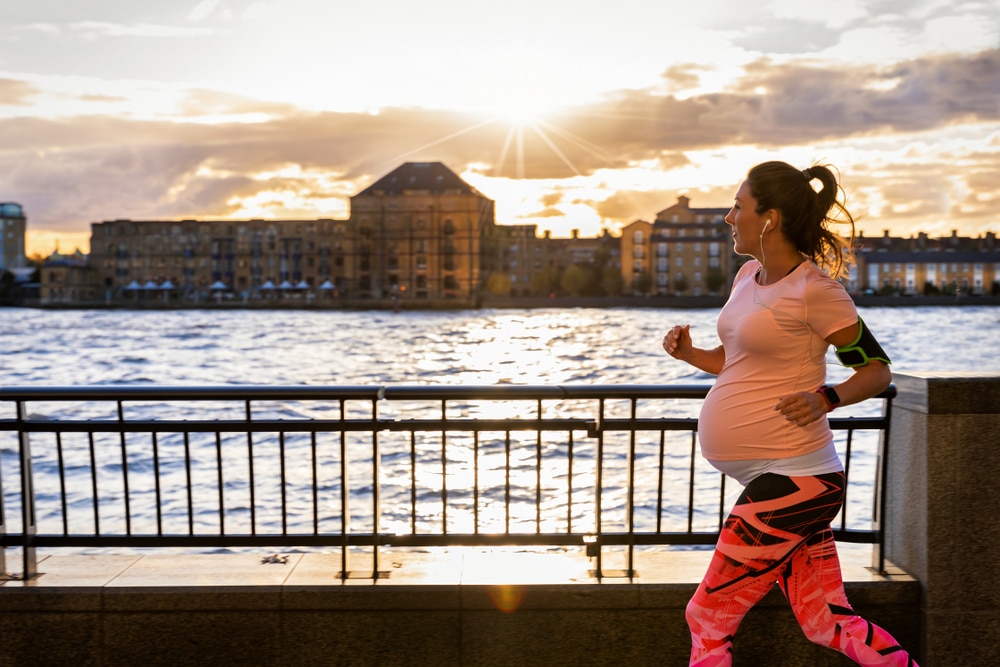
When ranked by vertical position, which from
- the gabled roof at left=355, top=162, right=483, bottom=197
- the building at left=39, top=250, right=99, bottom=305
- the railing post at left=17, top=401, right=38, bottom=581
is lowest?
the building at left=39, top=250, right=99, bottom=305

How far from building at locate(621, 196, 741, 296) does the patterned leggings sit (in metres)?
129

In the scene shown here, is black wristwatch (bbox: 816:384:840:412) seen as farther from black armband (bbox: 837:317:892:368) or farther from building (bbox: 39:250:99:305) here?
building (bbox: 39:250:99:305)

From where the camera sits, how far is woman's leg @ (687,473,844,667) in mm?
2707

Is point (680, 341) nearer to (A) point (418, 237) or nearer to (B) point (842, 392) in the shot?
(B) point (842, 392)

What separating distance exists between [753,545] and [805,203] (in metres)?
Answer: 1.03

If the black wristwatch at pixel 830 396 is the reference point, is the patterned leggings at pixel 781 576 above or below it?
below

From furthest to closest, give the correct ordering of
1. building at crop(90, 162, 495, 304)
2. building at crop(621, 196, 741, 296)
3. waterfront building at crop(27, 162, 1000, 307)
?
1. building at crop(621, 196, 741, 296)
2. waterfront building at crop(27, 162, 1000, 307)
3. building at crop(90, 162, 495, 304)

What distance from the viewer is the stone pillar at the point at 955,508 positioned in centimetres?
375

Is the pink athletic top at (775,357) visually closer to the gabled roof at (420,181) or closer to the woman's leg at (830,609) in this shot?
the woman's leg at (830,609)

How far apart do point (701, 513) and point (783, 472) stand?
16031mm

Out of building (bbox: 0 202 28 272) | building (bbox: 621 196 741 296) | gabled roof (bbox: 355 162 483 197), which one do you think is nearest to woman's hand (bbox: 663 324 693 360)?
gabled roof (bbox: 355 162 483 197)

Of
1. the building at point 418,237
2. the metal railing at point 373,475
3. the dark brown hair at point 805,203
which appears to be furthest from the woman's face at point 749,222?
the building at point 418,237

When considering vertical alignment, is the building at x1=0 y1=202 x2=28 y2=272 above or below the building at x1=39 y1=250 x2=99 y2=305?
above

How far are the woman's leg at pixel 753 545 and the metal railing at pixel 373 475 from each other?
3.90 ft
